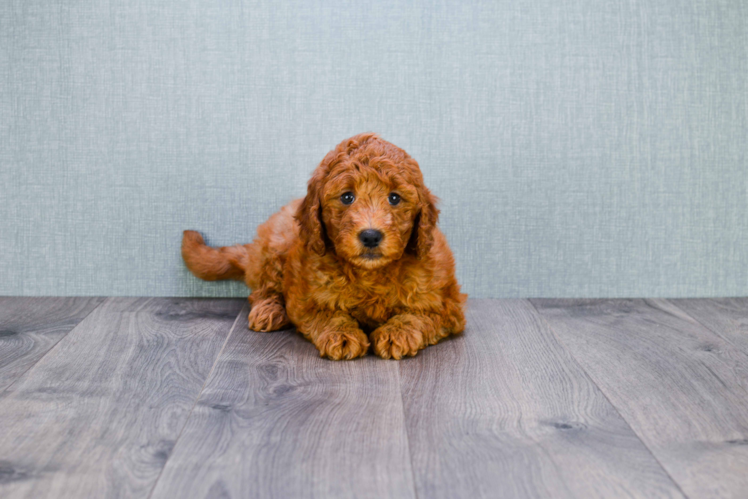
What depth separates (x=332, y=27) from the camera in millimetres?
3021

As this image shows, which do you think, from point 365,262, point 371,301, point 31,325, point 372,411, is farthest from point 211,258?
point 372,411

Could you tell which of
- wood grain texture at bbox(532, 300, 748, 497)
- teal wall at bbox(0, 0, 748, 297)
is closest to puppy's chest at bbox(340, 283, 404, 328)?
wood grain texture at bbox(532, 300, 748, 497)

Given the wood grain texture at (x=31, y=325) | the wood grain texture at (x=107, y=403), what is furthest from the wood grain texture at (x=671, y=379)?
the wood grain texture at (x=31, y=325)

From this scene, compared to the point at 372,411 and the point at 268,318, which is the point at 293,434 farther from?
the point at 268,318

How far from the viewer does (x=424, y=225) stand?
235cm

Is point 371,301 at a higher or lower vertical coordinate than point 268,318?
higher

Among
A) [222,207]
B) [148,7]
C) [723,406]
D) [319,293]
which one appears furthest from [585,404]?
[148,7]

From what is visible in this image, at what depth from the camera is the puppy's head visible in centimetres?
222

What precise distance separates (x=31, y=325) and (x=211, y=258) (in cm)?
75

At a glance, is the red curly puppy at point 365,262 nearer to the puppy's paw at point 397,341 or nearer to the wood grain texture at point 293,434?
the puppy's paw at point 397,341

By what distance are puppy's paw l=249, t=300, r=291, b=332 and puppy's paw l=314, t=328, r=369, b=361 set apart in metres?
0.37

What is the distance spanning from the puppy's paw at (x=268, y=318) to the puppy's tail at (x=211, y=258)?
0.35 metres

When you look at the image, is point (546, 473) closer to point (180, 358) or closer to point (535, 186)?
point (180, 358)

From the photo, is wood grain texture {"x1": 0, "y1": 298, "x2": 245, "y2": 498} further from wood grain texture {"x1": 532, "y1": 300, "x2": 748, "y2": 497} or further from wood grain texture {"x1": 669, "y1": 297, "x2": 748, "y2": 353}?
wood grain texture {"x1": 669, "y1": 297, "x2": 748, "y2": 353}
